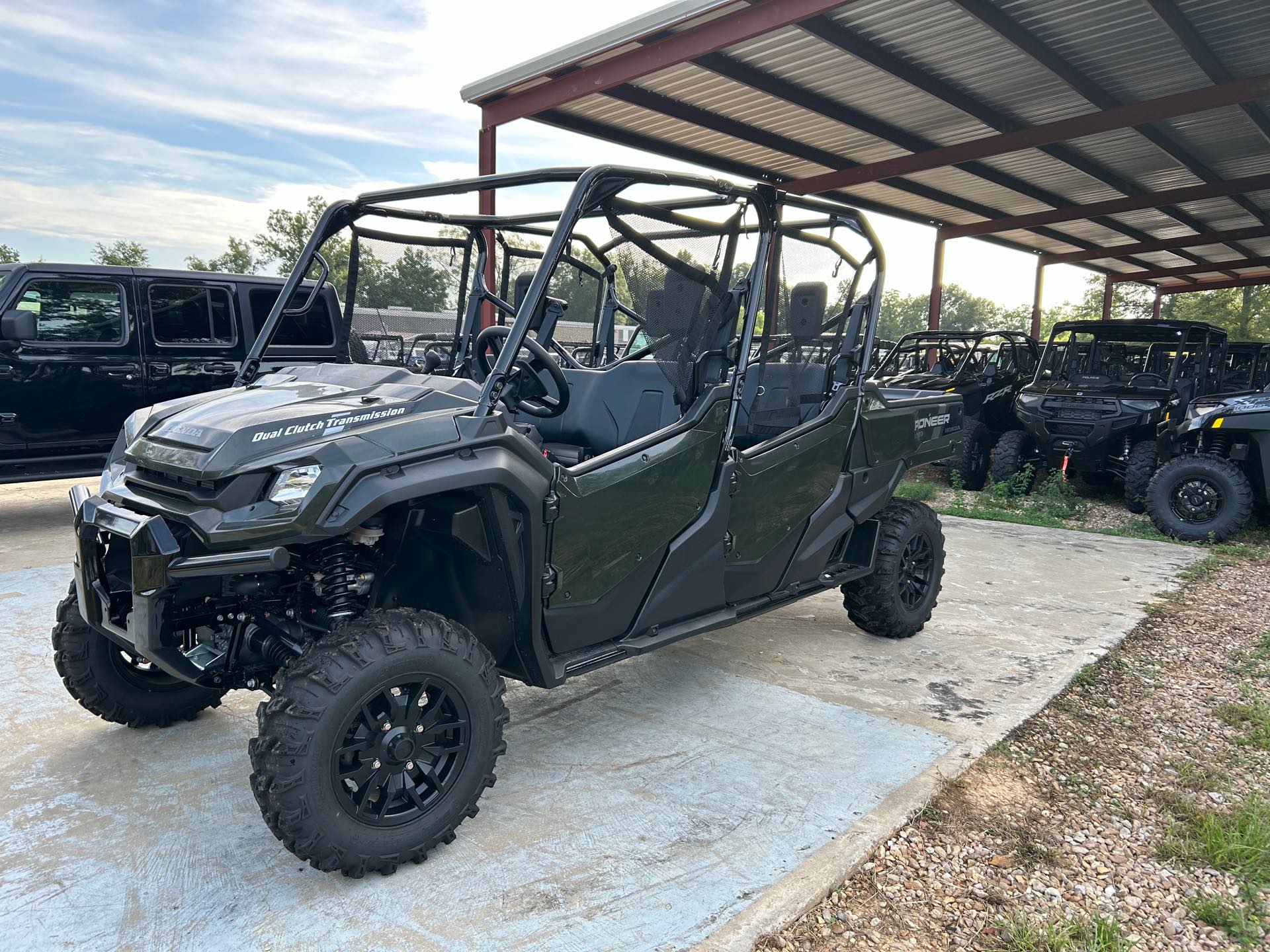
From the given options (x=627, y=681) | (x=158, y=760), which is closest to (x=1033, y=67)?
(x=627, y=681)

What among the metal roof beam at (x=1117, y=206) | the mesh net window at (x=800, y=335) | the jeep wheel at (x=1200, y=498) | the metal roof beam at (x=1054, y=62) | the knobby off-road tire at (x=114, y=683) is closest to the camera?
the knobby off-road tire at (x=114, y=683)

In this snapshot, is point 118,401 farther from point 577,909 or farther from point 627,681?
point 577,909

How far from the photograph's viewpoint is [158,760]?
Result: 302 cm

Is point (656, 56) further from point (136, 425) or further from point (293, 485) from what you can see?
point (293, 485)

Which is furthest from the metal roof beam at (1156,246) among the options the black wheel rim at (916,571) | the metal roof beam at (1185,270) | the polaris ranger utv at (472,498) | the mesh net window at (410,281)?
the mesh net window at (410,281)

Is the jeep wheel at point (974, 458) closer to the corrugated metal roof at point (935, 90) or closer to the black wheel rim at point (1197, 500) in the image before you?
the black wheel rim at point (1197, 500)

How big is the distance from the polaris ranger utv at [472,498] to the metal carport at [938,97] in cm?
427

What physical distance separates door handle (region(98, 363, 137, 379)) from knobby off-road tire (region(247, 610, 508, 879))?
539 cm

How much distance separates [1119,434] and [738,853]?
24.5 ft

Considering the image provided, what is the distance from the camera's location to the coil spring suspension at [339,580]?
8.13ft

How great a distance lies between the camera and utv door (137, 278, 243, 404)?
6.78 m

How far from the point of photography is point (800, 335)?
393cm

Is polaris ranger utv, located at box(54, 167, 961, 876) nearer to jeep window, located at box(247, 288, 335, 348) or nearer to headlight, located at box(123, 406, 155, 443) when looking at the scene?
headlight, located at box(123, 406, 155, 443)

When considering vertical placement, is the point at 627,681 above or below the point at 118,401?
below
